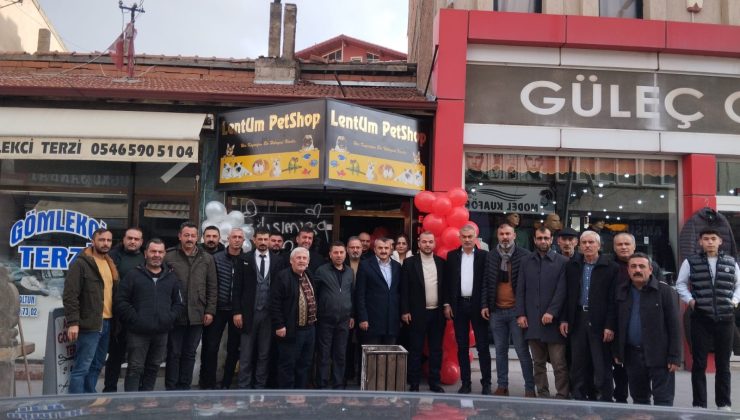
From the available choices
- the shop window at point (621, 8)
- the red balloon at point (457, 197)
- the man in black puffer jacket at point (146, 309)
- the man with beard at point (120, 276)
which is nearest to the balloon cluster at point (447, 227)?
the red balloon at point (457, 197)

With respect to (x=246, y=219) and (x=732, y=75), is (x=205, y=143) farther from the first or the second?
(x=732, y=75)

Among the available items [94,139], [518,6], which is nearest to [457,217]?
[518,6]

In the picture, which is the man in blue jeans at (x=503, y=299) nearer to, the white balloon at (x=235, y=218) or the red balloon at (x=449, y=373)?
the red balloon at (x=449, y=373)

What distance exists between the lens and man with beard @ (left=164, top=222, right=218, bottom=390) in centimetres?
639

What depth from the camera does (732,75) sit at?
29.8 feet

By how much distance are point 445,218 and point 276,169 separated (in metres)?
2.42

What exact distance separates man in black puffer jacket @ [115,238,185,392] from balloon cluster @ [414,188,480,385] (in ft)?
10.8

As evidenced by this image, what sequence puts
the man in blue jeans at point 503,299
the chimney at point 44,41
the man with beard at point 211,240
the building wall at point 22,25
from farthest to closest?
1. the chimney at point 44,41
2. the building wall at point 22,25
3. the man with beard at point 211,240
4. the man in blue jeans at point 503,299

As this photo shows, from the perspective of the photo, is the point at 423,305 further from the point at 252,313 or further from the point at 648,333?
the point at 648,333

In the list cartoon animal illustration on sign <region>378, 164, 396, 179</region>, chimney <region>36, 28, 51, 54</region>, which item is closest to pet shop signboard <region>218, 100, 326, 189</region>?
cartoon animal illustration on sign <region>378, 164, 396, 179</region>

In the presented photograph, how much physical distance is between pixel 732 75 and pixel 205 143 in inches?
320

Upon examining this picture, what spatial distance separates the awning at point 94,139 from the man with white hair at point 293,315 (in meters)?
2.68

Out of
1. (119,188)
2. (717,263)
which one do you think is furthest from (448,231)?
(119,188)

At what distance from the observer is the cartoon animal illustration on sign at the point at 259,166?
8.26 metres
